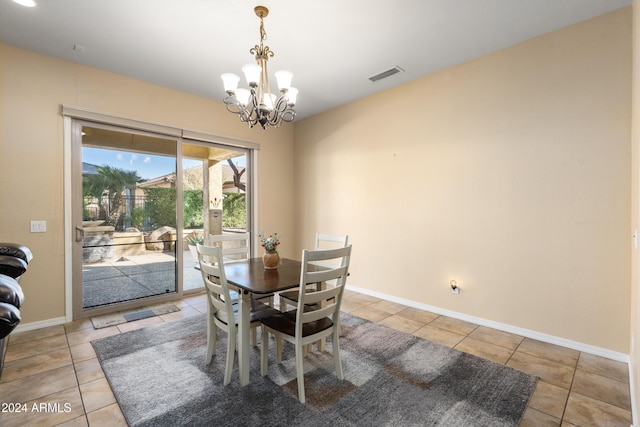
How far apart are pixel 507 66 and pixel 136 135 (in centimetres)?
444

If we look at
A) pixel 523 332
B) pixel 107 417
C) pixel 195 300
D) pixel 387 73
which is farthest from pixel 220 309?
pixel 387 73

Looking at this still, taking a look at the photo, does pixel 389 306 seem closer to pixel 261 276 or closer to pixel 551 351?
pixel 551 351

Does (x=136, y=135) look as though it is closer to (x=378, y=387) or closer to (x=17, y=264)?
(x=17, y=264)

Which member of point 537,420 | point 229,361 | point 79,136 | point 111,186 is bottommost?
point 537,420

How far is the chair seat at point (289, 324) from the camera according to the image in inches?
80.5

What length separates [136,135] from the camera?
3.80 m

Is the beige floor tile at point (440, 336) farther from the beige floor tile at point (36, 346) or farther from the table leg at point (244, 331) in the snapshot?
the beige floor tile at point (36, 346)

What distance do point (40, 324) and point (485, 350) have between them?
Answer: 4550 millimetres

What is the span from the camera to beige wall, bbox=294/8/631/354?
250 centimetres

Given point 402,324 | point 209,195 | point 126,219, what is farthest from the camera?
point 209,195

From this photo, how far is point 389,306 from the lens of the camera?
3840 millimetres

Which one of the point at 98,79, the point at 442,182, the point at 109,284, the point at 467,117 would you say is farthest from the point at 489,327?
the point at 98,79

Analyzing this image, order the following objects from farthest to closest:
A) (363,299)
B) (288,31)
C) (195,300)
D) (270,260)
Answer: (363,299)
(195,300)
(288,31)
(270,260)

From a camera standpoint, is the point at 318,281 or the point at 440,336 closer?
the point at 318,281
